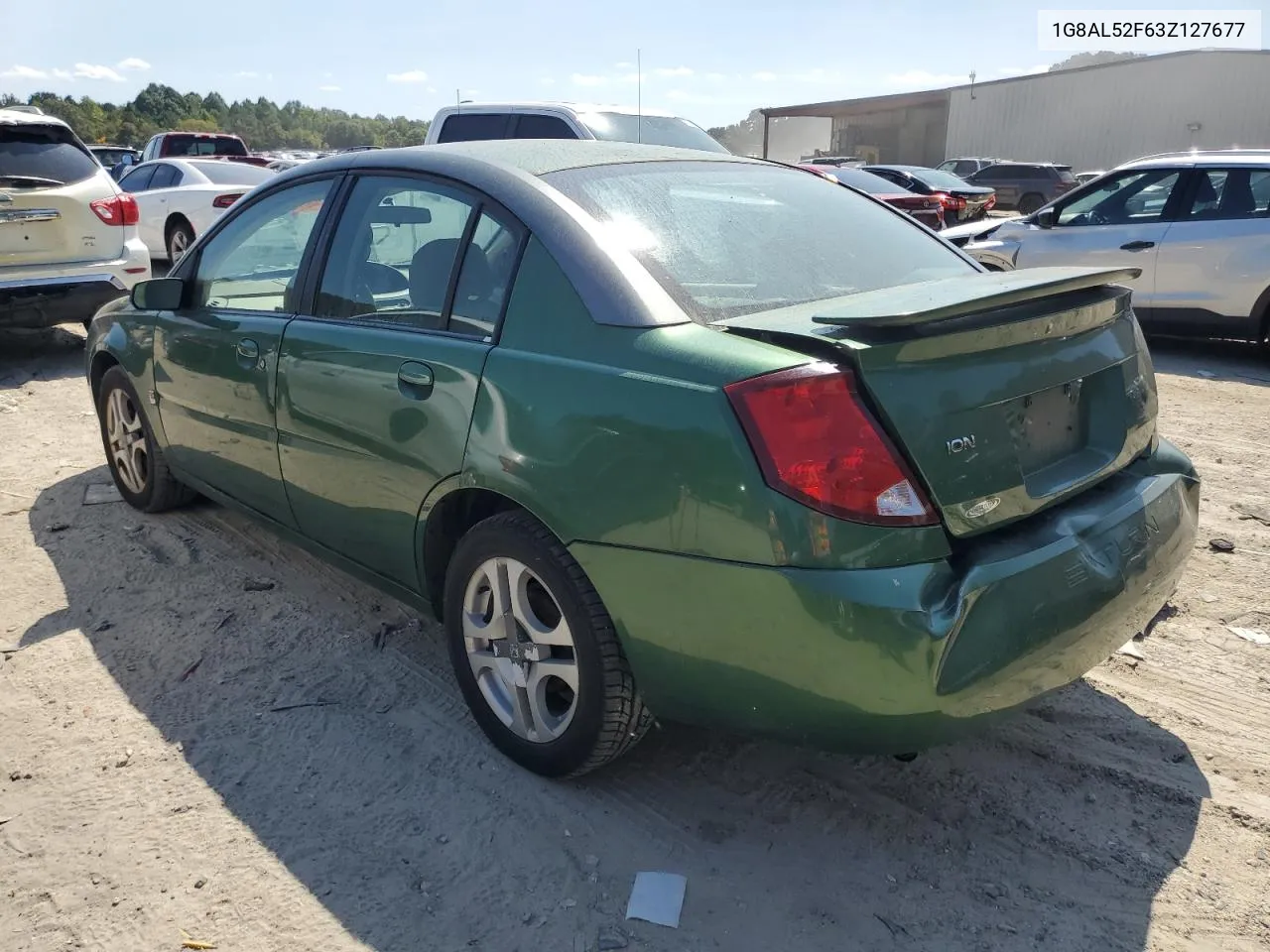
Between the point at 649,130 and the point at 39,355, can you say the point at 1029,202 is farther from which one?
the point at 39,355

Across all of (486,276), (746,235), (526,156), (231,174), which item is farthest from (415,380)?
(231,174)

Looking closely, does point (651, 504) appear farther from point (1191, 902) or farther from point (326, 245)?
point (326, 245)

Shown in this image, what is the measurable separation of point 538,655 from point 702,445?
0.85 meters

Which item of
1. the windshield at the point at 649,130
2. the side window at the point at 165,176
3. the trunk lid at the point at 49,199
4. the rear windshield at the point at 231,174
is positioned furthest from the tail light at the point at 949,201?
the trunk lid at the point at 49,199

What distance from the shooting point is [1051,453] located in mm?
2484

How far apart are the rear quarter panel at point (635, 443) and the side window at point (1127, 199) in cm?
753

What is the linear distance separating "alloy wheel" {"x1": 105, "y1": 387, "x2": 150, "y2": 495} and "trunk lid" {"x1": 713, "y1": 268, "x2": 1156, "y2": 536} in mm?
3412

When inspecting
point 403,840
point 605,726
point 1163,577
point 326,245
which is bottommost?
point 403,840

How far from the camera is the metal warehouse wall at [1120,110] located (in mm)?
34625

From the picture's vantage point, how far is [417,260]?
10.2ft

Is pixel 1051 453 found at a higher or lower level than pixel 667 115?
lower

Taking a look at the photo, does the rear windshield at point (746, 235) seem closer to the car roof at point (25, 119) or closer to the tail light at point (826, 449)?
the tail light at point (826, 449)

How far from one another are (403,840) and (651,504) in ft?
3.70

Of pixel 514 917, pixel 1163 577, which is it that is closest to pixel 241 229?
pixel 514 917
